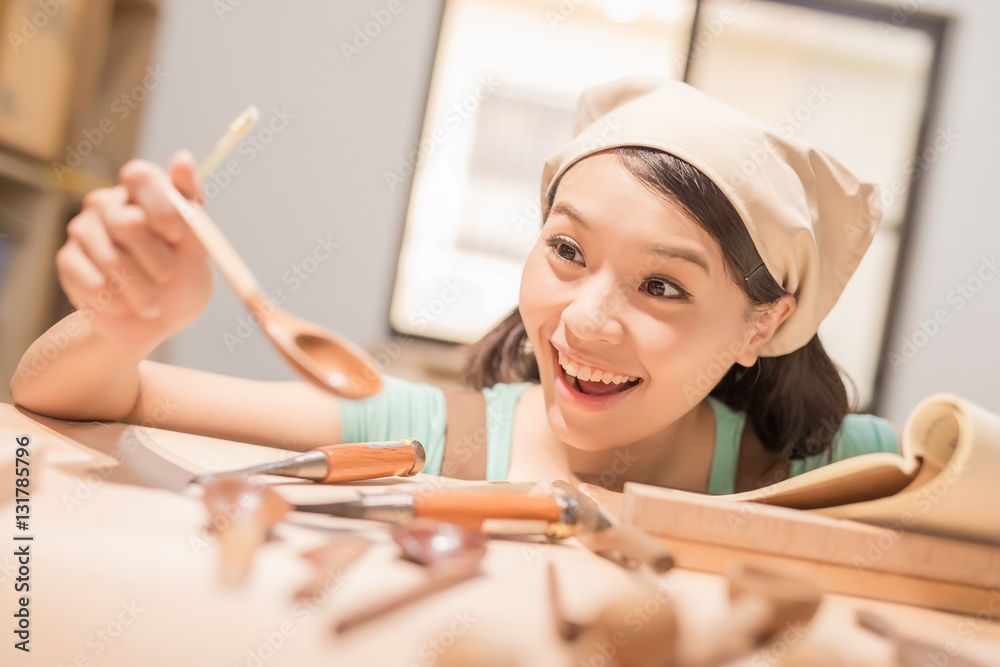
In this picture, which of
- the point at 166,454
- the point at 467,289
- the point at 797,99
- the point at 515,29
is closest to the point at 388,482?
the point at 166,454

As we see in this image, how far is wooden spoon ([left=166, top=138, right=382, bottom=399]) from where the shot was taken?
45 cm

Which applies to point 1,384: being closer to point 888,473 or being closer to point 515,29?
point 515,29

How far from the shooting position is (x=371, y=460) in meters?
0.59

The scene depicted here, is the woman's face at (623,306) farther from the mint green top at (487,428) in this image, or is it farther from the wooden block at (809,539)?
the wooden block at (809,539)

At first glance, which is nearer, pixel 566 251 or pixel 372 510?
pixel 372 510

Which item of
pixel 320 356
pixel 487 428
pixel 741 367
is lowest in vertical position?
pixel 487 428

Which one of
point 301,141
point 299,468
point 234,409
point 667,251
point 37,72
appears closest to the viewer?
point 299,468

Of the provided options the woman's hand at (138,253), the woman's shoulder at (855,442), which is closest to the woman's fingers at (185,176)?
the woman's hand at (138,253)

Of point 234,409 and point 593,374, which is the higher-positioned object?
point 593,374

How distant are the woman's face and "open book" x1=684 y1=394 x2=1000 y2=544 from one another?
239 mm

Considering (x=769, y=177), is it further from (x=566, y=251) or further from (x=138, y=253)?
(x=138, y=253)

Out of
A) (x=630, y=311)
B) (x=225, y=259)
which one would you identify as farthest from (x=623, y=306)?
(x=225, y=259)

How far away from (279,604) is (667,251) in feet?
1.78

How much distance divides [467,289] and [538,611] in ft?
6.80
